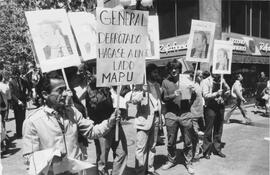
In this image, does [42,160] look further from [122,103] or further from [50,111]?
[122,103]

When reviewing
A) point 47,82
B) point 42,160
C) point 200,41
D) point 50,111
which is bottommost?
point 42,160

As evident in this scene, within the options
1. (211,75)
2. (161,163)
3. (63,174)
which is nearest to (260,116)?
(211,75)

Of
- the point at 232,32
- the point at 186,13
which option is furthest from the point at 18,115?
the point at 232,32

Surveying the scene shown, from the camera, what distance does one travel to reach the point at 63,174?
10.2ft

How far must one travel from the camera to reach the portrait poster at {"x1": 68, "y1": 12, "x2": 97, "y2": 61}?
5.18 meters

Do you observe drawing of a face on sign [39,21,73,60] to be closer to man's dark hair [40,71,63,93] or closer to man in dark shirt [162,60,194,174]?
man's dark hair [40,71,63,93]

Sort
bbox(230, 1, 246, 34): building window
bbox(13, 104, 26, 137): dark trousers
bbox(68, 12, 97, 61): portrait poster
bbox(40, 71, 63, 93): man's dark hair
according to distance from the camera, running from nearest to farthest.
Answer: bbox(40, 71, 63, 93): man's dark hair, bbox(68, 12, 97, 61): portrait poster, bbox(13, 104, 26, 137): dark trousers, bbox(230, 1, 246, 34): building window

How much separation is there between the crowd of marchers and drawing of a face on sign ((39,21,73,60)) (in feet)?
0.96

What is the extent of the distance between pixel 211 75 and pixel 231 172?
212 centimetres

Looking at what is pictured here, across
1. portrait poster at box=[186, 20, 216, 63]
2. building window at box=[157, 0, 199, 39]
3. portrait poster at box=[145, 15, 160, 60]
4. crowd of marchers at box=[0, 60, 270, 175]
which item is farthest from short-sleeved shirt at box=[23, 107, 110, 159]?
building window at box=[157, 0, 199, 39]

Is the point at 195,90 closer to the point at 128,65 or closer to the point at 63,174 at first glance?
the point at 128,65

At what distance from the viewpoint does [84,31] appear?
17.2 ft

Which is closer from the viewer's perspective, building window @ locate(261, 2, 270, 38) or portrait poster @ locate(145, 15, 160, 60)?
portrait poster @ locate(145, 15, 160, 60)

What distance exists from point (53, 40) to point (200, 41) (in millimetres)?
A: 3774
